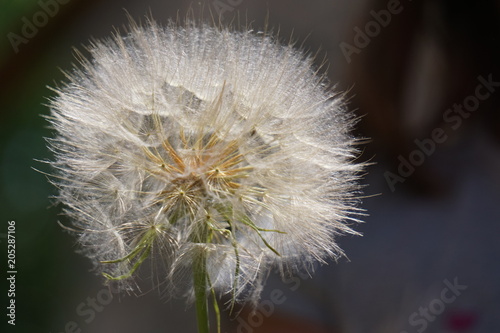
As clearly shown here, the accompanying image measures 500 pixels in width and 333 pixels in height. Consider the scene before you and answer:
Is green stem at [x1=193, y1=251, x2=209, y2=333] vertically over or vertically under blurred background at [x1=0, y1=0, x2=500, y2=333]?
under

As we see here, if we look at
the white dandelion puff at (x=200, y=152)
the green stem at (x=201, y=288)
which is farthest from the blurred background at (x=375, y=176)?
the green stem at (x=201, y=288)

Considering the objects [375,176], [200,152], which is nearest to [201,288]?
[200,152]

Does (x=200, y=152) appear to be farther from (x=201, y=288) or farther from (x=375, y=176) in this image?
(x=375, y=176)

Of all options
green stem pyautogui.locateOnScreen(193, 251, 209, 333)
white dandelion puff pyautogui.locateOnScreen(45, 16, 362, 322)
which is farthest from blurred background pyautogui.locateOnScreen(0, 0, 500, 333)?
green stem pyautogui.locateOnScreen(193, 251, 209, 333)

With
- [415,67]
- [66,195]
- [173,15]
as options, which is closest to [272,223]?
[66,195]

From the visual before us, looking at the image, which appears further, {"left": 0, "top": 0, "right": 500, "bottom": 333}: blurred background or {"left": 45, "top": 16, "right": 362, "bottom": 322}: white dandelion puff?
{"left": 0, "top": 0, "right": 500, "bottom": 333}: blurred background

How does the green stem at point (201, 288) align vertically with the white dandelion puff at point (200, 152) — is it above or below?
below

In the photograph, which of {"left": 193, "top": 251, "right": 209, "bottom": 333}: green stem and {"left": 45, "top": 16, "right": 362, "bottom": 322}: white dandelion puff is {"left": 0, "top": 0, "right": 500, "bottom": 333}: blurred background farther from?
{"left": 193, "top": 251, "right": 209, "bottom": 333}: green stem

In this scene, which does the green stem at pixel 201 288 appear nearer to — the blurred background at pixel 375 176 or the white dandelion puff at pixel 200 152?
the white dandelion puff at pixel 200 152
